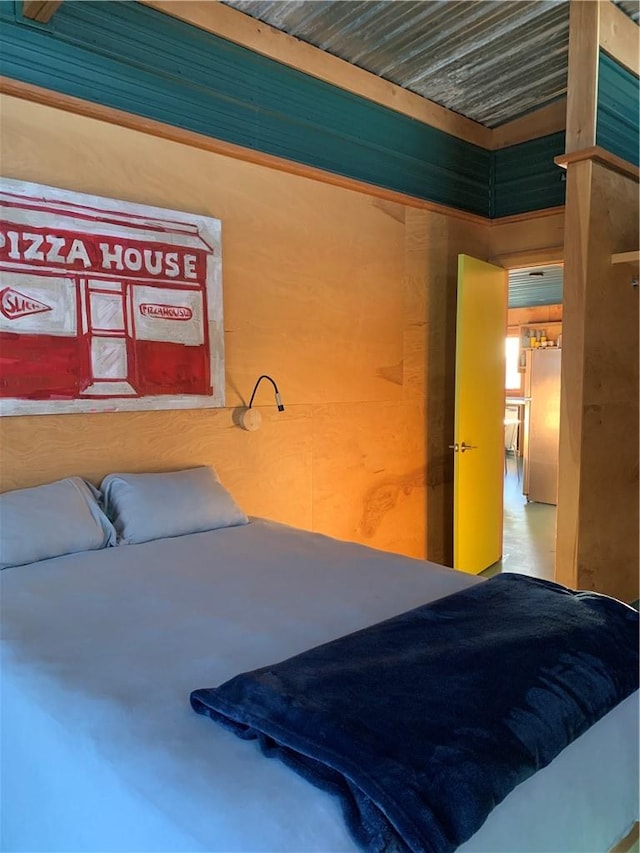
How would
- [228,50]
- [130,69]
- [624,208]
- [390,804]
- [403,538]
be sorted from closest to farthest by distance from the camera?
1. [390,804]
2. [130,69]
3. [228,50]
4. [624,208]
5. [403,538]

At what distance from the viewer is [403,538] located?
4.02m

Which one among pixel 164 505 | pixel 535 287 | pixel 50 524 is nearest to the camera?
pixel 50 524

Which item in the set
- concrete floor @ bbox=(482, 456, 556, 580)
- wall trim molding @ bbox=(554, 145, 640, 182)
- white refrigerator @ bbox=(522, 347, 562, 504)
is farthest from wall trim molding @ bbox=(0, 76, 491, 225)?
white refrigerator @ bbox=(522, 347, 562, 504)

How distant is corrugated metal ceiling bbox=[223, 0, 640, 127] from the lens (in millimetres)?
2990

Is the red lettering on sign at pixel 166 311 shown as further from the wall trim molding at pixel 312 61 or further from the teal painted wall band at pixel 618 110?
the teal painted wall band at pixel 618 110

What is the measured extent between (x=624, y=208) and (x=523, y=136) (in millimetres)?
1181

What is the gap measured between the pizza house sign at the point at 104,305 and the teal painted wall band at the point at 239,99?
18.6 inches

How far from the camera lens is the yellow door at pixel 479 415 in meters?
4.02

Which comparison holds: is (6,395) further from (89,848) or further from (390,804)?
(390,804)

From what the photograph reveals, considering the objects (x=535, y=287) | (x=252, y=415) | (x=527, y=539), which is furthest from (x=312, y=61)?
(x=535, y=287)

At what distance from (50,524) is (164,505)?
17.4 inches

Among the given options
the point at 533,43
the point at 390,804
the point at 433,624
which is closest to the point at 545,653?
the point at 433,624

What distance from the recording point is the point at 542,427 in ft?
22.1

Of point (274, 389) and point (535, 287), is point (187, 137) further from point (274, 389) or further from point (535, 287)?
point (535, 287)
